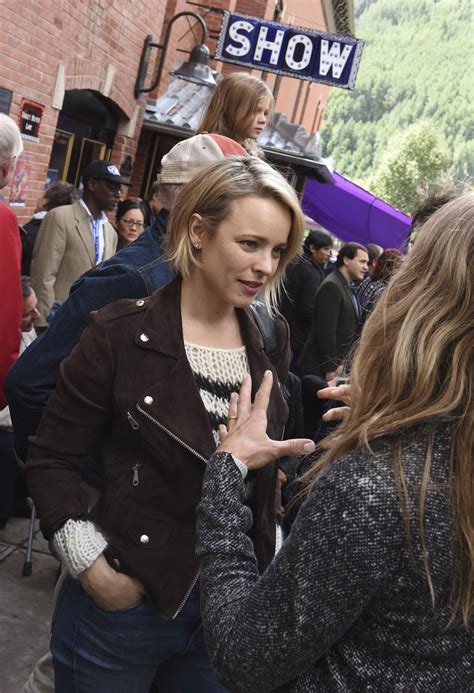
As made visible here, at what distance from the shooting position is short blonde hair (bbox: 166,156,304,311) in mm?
2250

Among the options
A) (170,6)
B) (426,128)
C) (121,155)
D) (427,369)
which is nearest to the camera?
(427,369)

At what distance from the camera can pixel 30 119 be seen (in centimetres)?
832

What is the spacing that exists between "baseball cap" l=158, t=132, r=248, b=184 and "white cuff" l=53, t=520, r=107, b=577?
1111mm

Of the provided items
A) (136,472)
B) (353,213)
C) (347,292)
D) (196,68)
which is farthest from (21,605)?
(353,213)

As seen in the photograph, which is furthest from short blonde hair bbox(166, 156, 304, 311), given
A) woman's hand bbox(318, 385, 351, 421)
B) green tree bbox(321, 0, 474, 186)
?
green tree bbox(321, 0, 474, 186)

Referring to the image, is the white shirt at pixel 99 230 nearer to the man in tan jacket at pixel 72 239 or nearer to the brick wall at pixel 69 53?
the man in tan jacket at pixel 72 239

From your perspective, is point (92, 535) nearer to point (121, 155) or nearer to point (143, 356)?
point (143, 356)

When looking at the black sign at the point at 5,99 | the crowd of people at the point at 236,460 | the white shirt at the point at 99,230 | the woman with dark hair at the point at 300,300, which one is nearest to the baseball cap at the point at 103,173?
the white shirt at the point at 99,230

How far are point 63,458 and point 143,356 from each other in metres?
0.33

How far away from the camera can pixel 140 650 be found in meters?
2.16

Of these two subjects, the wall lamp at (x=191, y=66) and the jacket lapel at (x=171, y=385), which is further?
the wall lamp at (x=191, y=66)

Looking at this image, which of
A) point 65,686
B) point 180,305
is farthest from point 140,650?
point 180,305

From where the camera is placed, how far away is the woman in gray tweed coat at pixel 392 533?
1321 millimetres

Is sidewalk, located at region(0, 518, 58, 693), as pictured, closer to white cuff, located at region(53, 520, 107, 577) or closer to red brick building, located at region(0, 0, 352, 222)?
white cuff, located at region(53, 520, 107, 577)
